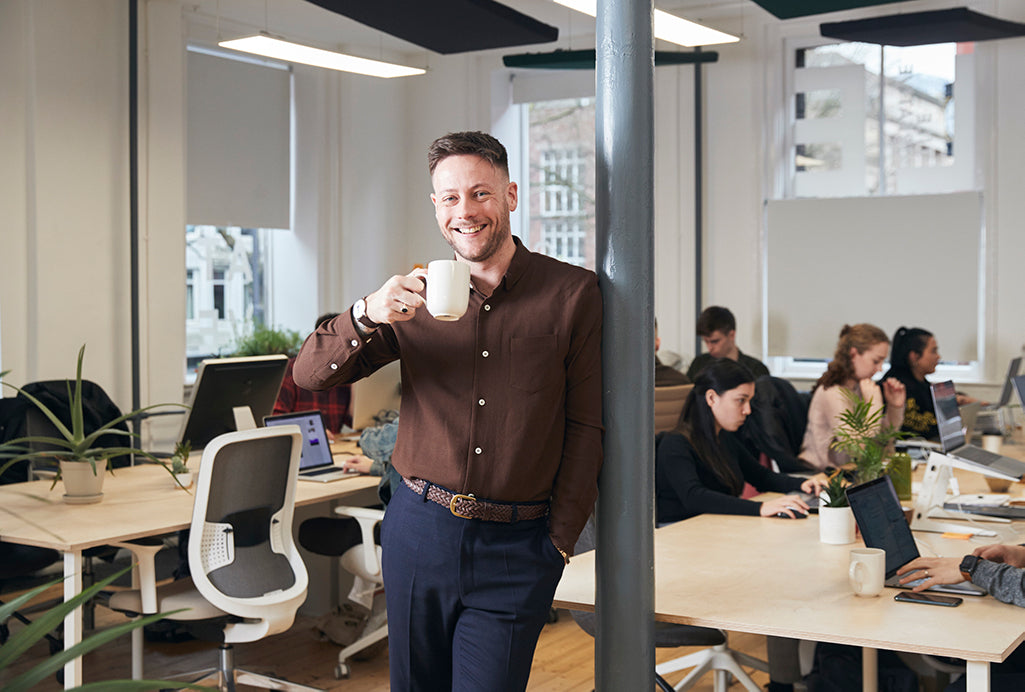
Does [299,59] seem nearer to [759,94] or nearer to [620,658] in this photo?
[759,94]

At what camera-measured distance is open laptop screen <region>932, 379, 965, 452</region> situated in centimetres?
445

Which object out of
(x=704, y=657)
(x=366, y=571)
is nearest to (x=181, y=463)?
(x=366, y=571)

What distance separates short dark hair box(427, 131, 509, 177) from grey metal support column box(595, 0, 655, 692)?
24cm

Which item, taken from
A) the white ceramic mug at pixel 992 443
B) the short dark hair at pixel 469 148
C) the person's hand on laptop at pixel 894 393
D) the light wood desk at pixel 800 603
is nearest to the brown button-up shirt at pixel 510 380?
the short dark hair at pixel 469 148

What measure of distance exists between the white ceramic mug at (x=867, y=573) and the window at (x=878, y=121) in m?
5.66

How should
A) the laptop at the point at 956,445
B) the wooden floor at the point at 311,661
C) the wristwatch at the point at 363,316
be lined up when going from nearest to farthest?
1. the wristwatch at the point at 363,316
2. the laptop at the point at 956,445
3. the wooden floor at the point at 311,661

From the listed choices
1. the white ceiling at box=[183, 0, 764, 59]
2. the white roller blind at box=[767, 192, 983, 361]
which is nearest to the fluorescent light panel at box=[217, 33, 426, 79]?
the white ceiling at box=[183, 0, 764, 59]

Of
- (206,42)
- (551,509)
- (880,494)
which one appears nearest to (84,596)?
(551,509)

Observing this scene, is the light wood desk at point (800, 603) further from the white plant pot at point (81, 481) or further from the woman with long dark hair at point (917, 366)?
the woman with long dark hair at point (917, 366)

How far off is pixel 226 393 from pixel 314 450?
0.49 meters

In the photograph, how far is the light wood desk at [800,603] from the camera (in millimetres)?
2346

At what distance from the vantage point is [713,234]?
823 centimetres

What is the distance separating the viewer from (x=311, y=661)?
4.75 m

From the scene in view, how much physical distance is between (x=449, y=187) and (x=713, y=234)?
6.39 metres
